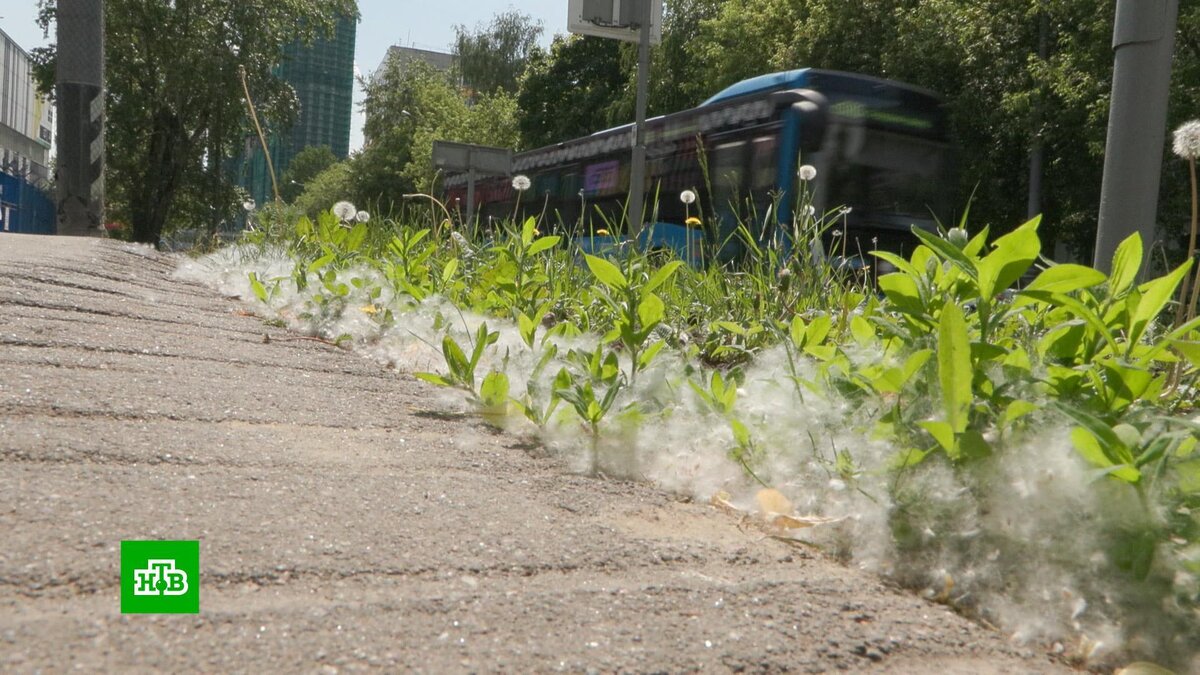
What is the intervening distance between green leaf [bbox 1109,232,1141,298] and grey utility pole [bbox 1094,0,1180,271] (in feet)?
3.92

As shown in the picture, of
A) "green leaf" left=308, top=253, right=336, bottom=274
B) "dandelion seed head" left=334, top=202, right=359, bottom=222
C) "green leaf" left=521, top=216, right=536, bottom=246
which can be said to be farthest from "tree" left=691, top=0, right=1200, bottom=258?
"green leaf" left=521, top=216, right=536, bottom=246

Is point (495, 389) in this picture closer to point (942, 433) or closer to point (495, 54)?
point (942, 433)

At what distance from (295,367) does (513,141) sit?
40599 millimetres

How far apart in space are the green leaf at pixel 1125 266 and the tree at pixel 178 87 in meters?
25.2

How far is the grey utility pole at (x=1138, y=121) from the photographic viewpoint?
3.04 m

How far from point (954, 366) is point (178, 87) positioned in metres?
26.7

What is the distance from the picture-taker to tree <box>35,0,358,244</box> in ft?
84.7

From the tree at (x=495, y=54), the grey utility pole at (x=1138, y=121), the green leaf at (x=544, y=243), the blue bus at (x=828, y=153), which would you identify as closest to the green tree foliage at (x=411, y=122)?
the tree at (x=495, y=54)

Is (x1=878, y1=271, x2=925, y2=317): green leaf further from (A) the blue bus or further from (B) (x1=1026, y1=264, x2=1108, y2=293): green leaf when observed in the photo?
(A) the blue bus

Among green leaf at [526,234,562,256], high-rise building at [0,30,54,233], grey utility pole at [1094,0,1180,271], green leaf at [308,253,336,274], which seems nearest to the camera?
grey utility pole at [1094,0,1180,271]

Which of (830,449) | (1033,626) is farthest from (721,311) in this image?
(1033,626)

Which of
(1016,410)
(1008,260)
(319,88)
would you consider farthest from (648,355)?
(319,88)

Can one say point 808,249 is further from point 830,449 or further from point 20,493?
point 20,493

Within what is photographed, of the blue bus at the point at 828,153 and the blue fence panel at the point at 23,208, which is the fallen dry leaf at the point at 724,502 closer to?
the blue bus at the point at 828,153
